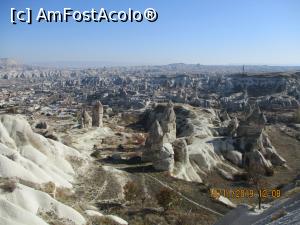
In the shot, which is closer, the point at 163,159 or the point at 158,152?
the point at 163,159

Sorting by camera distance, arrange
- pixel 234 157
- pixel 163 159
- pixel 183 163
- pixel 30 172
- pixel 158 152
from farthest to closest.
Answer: pixel 234 157, pixel 183 163, pixel 158 152, pixel 163 159, pixel 30 172

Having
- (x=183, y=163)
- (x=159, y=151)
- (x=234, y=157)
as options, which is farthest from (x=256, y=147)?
(x=159, y=151)

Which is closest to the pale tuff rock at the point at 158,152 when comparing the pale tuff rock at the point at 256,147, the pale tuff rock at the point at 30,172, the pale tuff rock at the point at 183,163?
the pale tuff rock at the point at 183,163

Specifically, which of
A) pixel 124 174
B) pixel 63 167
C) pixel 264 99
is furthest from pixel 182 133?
pixel 264 99
